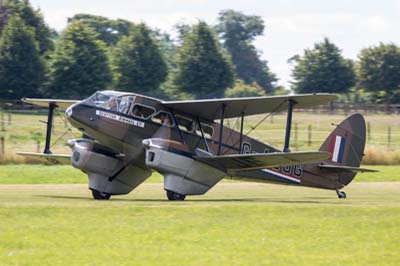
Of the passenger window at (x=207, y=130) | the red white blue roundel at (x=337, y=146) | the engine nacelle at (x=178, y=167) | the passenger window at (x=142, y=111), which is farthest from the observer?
the red white blue roundel at (x=337, y=146)

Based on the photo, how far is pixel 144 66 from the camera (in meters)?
87.4

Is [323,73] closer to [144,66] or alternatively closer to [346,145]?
[144,66]

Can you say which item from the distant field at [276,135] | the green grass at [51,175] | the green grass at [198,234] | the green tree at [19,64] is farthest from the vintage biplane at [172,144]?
the green tree at [19,64]

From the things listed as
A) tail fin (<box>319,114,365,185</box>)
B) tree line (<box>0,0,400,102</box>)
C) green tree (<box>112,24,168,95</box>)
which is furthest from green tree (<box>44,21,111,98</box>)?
tail fin (<box>319,114,365,185</box>)

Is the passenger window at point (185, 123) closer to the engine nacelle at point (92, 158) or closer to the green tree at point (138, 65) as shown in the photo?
the engine nacelle at point (92, 158)

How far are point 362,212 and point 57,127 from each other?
125 ft

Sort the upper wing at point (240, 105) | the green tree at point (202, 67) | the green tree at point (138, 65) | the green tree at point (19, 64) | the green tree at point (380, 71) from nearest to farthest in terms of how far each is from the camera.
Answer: the upper wing at point (240, 105), the green tree at point (19, 64), the green tree at point (138, 65), the green tree at point (202, 67), the green tree at point (380, 71)

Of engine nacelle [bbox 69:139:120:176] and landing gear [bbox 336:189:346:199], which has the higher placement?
engine nacelle [bbox 69:139:120:176]

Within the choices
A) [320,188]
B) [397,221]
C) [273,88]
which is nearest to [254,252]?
[397,221]

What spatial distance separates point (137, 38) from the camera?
9181cm

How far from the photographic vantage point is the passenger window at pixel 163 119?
2738cm

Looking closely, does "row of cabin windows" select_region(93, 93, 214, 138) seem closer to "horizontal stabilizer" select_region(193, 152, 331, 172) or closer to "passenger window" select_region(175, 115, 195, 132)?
"passenger window" select_region(175, 115, 195, 132)

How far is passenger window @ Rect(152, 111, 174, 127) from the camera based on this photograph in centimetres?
2738

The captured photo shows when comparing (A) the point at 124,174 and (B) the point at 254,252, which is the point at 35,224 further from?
(A) the point at 124,174
